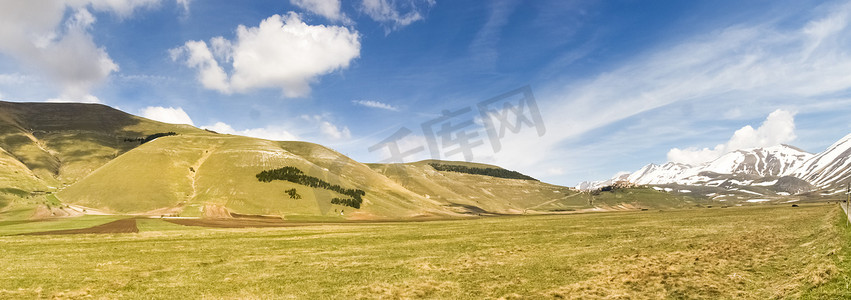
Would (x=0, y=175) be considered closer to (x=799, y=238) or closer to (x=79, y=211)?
(x=79, y=211)

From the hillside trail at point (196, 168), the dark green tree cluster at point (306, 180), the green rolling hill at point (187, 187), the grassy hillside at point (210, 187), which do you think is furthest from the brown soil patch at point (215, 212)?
the dark green tree cluster at point (306, 180)

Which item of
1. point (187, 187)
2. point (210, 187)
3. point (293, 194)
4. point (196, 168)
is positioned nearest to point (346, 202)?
point (293, 194)

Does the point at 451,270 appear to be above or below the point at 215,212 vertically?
below

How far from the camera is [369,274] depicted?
2523 centimetres

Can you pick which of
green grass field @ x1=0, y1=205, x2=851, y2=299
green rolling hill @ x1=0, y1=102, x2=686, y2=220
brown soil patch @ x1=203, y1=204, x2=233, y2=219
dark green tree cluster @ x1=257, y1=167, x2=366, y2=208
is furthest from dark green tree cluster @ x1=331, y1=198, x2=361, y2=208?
green grass field @ x1=0, y1=205, x2=851, y2=299

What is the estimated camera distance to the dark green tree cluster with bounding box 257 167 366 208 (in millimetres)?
147750

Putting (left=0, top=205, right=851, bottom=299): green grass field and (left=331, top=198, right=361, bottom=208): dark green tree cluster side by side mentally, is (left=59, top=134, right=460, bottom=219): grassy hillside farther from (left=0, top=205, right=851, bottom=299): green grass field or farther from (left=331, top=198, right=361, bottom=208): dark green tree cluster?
(left=0, top=205, right=851, bottom=299): green grass field

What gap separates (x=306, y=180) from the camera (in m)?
156

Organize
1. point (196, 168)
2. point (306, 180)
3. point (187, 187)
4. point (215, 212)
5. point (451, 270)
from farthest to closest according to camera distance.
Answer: point (196, 168), point (306, 180), point (187, 187), point (215, 212), point (451, 270)

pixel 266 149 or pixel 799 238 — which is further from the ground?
pixel 266 149

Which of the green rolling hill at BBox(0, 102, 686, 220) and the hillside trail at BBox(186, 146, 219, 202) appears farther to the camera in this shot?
the hillside trail at BBox(186, 146, 219, 202)

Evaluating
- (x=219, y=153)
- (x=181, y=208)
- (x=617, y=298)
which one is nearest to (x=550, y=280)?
(x=617, y=298)

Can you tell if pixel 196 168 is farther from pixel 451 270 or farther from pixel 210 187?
pixel 451 270

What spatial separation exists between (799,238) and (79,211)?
151 metres
